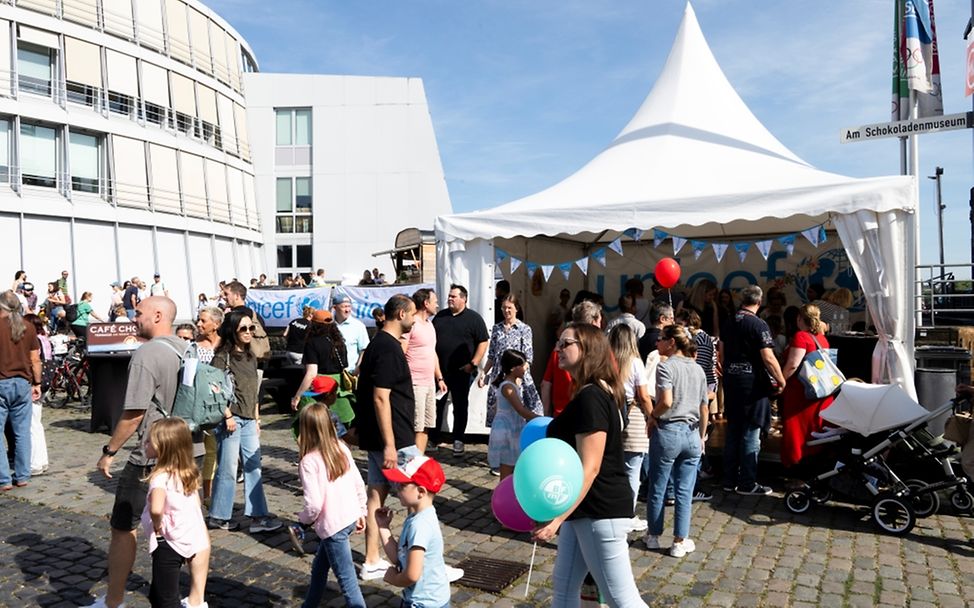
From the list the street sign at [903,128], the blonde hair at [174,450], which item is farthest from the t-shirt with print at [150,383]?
the street sign at [903,128]

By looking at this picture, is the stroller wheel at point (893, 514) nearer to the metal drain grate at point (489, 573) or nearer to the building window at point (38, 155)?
the metal drain grate at point (489, 573)

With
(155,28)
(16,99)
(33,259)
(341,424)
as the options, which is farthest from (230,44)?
(341,424)

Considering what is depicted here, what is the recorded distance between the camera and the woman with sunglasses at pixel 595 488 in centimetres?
311

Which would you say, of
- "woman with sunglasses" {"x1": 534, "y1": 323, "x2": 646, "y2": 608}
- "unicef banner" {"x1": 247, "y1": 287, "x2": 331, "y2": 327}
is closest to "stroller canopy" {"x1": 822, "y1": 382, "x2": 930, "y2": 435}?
"woman with sunglasses" {"x1": 534, "y1": 323, "x2": 646, "y2": 608}

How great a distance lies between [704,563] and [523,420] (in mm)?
1690

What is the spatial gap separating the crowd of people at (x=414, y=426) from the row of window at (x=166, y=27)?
21584 mm

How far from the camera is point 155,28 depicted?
88.3 feet

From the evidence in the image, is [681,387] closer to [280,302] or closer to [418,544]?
[418,544]

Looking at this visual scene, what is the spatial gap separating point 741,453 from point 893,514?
4.35 ft

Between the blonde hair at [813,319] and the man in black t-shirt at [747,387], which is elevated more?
the blonde hair at [813,319]

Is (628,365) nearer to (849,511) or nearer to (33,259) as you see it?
(849,511)

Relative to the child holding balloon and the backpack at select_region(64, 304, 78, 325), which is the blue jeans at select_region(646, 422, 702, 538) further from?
the backpack at select_region(64, 304, 78, 325)

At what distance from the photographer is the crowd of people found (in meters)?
3.23

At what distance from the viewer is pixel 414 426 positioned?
4.93 metres
